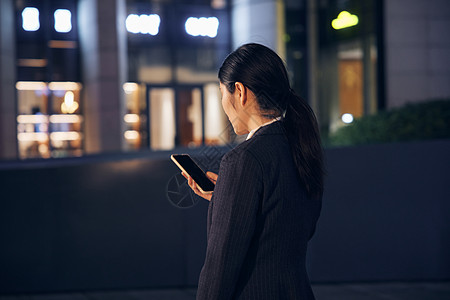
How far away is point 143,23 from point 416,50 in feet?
29.6

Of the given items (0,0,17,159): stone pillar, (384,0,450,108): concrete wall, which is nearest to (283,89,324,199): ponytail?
(384,0,450,108): concrete wall

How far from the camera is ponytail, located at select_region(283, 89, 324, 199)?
167 cm

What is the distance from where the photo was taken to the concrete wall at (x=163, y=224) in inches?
225

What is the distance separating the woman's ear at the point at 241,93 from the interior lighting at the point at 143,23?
1758 cm

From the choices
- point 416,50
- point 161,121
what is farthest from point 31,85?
point 416,50

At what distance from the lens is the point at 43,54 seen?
18.1 m

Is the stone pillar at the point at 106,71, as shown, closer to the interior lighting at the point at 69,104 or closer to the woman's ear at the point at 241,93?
the interior lighting at the point at 69,104

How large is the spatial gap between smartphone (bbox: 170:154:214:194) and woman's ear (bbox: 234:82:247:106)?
14.3 inches

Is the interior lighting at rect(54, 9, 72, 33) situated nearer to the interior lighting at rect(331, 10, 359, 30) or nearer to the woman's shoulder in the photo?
the interior lighting at rect(331, 10, 359, 30)

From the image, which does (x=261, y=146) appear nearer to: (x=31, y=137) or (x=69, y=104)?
(x=31, y=137)

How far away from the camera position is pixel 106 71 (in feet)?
57.6

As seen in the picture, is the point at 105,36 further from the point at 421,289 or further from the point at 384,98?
the point at 421,289

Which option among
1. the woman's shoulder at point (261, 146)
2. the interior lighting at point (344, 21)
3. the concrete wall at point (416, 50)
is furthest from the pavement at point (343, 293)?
the interior lighting at point (344, 21)

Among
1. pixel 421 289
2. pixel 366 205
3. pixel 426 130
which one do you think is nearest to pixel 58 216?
pixel 366 205
